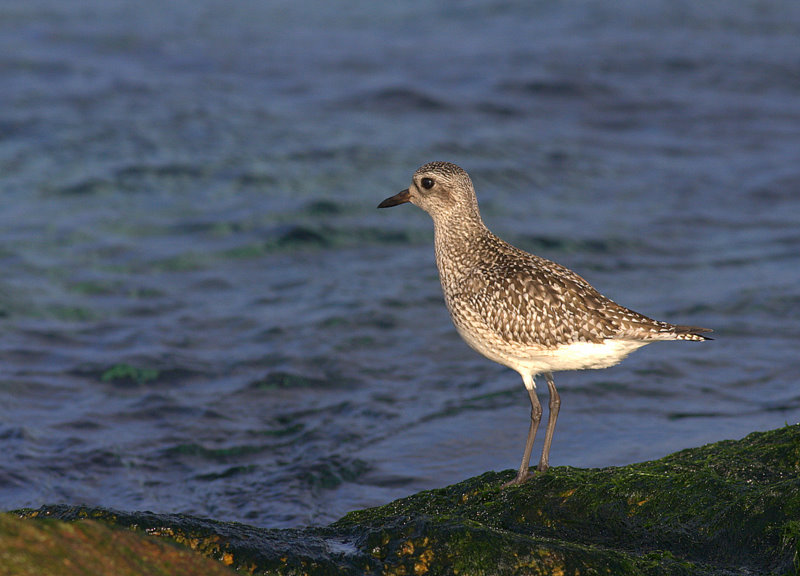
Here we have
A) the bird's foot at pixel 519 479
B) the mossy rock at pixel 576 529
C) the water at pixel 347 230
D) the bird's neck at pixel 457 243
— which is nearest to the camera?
the mossy rock at pixel 576 529

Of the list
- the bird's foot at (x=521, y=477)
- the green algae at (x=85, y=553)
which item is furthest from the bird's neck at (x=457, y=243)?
the green algae at (x=85, y=553)

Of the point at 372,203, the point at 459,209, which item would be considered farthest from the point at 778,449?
the point at 372,203

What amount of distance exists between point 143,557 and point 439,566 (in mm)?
1702

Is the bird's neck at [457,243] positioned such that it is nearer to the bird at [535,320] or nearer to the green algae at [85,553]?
the bird at [535,320]

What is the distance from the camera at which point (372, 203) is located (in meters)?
15.6

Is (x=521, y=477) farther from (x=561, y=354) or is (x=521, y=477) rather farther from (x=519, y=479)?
(x=561, y=354)

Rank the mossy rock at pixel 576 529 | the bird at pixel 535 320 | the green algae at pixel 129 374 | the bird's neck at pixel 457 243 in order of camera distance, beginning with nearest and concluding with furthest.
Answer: the mossy rock at pixel 576 529
the bird at pixel 535 320
the bird's neck at pixel 457 243
the green algae at pixel 129 374

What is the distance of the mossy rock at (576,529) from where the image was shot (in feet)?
16.3

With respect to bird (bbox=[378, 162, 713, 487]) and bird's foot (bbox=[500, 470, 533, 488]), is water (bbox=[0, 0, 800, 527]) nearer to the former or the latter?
bird (bbox=[378, 162, 713, 487])

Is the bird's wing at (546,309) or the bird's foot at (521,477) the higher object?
the bird's wing at (546,309)

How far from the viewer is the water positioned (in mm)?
9195

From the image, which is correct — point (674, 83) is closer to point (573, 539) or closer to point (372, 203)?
point (372, 203)

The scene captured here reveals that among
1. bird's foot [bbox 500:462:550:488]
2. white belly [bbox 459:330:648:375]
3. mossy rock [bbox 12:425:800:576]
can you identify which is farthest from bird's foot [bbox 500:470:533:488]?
white belly [bbox 459:330:648:375]

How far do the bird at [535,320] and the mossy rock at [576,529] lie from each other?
0.64 m
